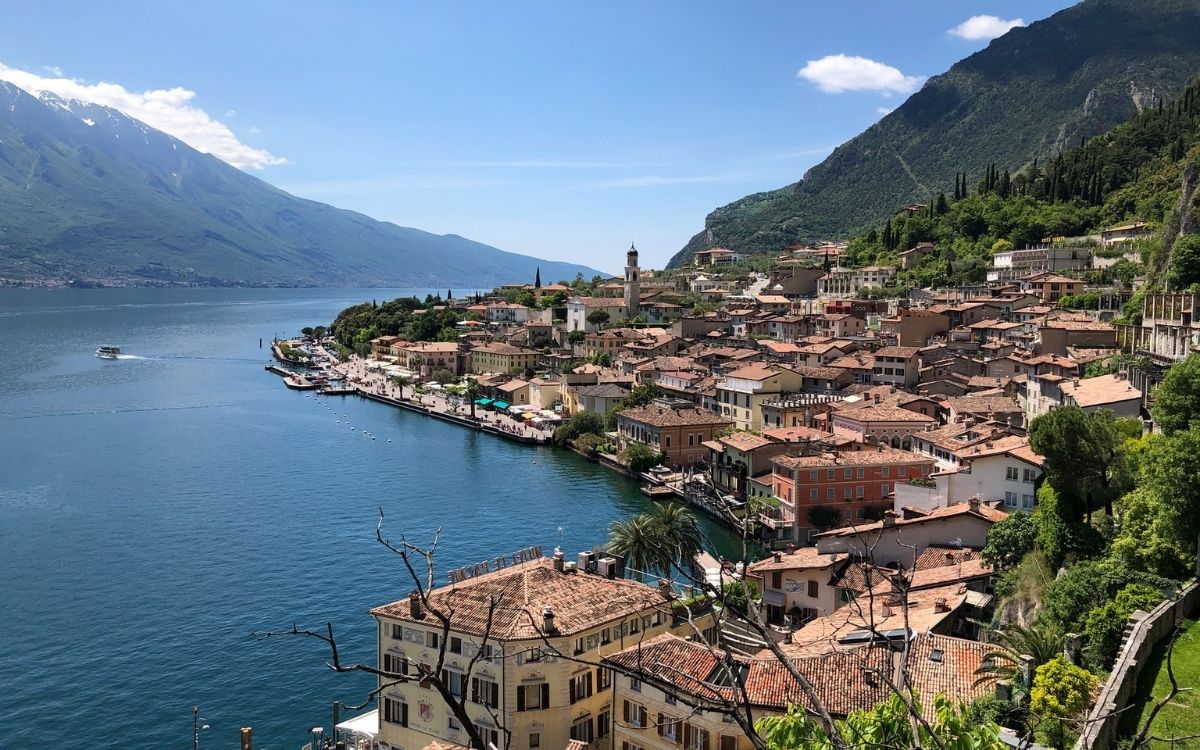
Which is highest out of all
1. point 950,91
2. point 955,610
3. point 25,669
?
point 950,91

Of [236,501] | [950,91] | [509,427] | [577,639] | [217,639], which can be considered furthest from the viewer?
[950,91]

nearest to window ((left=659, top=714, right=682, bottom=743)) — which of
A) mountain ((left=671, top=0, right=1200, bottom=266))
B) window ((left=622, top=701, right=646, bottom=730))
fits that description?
window ((left=622, top=701, right=646, bottom=730))

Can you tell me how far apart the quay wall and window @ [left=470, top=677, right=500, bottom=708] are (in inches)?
353

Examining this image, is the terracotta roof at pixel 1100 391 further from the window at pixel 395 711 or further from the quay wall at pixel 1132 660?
the window at pixel 395 711

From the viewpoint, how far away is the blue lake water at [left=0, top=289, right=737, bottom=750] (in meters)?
22.2

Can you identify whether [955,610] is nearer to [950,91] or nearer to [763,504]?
[763,504]

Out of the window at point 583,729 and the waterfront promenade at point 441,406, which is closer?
the window at point 583,729

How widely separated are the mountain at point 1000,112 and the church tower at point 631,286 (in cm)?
4916

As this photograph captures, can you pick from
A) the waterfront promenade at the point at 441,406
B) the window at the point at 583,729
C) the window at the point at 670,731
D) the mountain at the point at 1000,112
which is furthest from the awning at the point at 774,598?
the mountain at the point at 1000,112

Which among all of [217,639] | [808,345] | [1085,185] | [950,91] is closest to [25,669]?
[217,639]

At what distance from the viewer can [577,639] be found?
16234 mm

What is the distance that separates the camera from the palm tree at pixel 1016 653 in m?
12.9

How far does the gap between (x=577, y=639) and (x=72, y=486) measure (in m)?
35.9

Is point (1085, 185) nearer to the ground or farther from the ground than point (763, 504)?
farther from the ground
